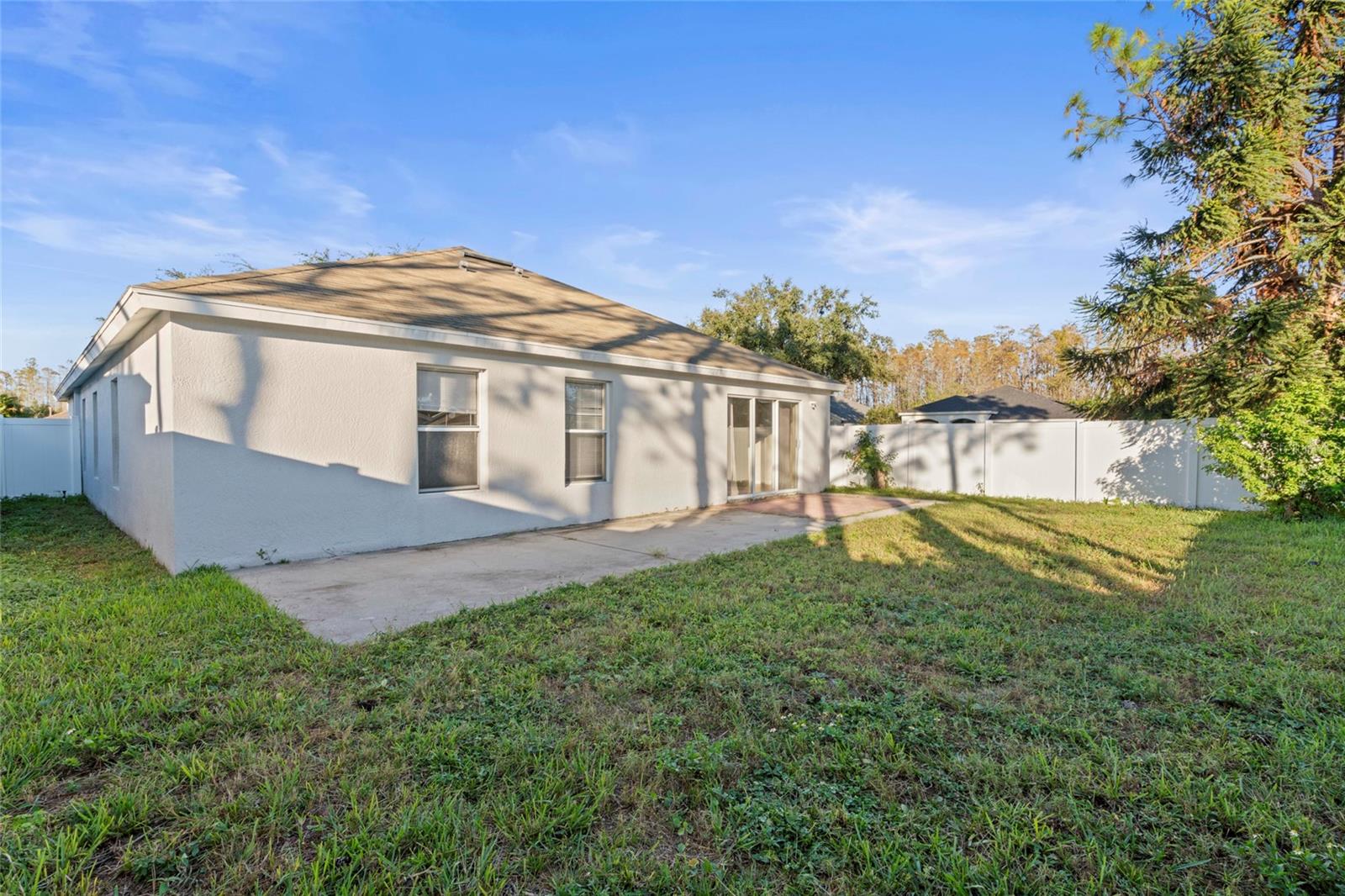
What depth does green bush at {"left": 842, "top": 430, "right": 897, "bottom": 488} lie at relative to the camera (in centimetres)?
1400

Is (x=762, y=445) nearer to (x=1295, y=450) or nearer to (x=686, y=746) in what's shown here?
(x=1295, y=450)

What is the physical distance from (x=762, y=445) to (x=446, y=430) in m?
6.19

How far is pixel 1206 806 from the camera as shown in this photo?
6.55 feet

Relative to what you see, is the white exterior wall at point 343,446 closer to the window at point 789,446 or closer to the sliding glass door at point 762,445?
the sliding glass door at point 762,445

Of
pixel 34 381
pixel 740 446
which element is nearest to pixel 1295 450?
pixel 740 446

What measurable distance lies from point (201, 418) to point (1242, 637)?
815 centimetres

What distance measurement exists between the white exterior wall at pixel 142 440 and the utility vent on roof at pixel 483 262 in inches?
208

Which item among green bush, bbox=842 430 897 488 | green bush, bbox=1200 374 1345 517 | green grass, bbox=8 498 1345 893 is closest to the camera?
green grass, bbox=8 498 1345 893

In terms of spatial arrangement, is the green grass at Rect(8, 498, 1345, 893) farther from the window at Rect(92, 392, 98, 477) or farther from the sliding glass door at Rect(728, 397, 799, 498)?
the window at Rect(92, 392, 98, 477)

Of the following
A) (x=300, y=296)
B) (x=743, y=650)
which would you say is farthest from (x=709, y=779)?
(x=300, y=296)

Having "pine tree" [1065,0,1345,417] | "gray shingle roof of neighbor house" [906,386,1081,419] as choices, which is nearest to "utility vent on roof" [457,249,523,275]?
"pine tree" [1065,0,1345,417]

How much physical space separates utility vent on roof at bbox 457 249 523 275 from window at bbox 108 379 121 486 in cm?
537

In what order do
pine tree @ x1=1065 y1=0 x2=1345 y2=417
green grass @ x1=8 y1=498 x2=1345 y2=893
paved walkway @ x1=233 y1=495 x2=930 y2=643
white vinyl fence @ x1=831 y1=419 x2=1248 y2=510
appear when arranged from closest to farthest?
green grass @ x1=8 y1=498 x2=1345 y2=893 → paved walkway @ x1=233 y1=495 x2=930 y2=643 → pine tree @ x1=1065 y1=0 x2=1345 y2=417 → white vinyl fence @ x1=831 y1=419 x2=1248 y2=510

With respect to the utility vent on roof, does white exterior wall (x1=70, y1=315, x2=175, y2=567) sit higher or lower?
lower
